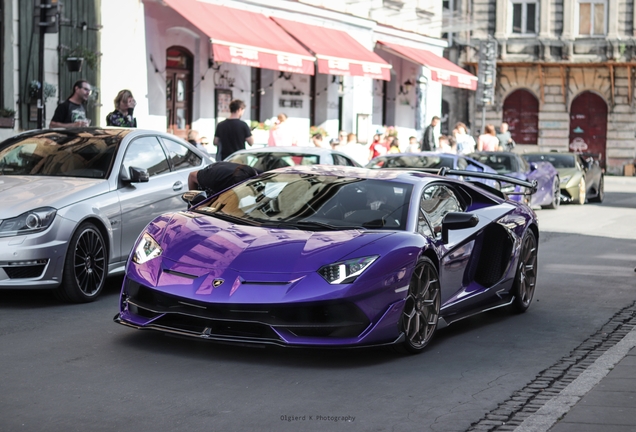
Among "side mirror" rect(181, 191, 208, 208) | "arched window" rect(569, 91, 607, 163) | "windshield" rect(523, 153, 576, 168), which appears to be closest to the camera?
"side mirror" rect(181, 191, 208, 208)

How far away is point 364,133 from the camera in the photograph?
109 feet

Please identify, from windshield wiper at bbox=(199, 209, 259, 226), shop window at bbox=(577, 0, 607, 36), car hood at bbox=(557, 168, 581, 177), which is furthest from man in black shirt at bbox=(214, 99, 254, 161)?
shop window at bbox=(577, 0, 607, 36)

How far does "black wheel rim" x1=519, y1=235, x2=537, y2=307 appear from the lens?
372 inches

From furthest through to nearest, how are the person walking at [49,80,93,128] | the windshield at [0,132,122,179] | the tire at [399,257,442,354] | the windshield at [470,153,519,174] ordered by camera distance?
1. the windshield at [470,153,519,174]
2. the person walking at [49,80,93,128]
3. the windshield at [0,132,122,179]
4. the tire at [399,257,442,354]

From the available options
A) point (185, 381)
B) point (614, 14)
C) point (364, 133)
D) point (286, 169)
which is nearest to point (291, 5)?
point (364, 133)

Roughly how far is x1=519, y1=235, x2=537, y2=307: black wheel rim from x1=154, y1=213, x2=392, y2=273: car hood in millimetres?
2360

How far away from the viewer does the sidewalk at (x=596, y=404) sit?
5480 mm

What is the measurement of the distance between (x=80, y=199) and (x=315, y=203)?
2.45 metres

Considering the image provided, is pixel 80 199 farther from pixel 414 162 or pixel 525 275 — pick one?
pixel 414 162

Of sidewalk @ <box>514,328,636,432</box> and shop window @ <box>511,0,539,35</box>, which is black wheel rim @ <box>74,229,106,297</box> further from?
shop window @ <box>511,0,539,35</box>

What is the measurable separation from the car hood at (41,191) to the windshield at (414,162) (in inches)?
372

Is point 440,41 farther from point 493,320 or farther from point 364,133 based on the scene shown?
point 493,320

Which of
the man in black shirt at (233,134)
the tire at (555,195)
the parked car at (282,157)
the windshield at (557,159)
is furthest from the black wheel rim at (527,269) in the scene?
the windshield at (557,159)

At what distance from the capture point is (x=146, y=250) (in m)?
7.43
